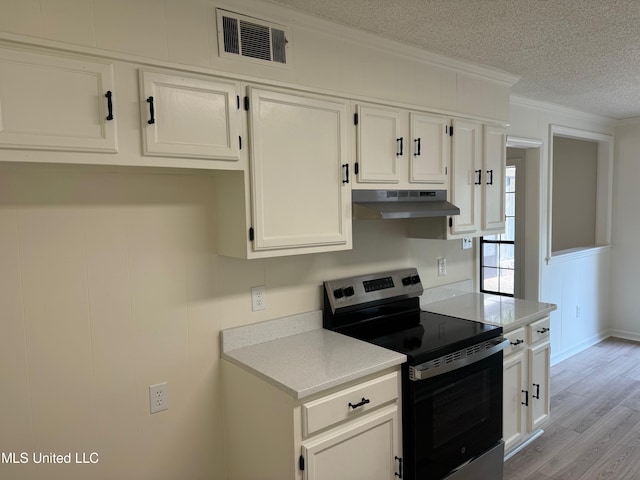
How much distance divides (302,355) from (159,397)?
64 centimetres

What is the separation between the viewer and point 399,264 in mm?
2828

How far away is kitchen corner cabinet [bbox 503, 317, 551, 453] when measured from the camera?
8.60 feet

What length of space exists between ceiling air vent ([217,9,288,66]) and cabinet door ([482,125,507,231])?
1508 millimetres

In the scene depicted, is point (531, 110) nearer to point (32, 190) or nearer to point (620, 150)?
point (620, 150)

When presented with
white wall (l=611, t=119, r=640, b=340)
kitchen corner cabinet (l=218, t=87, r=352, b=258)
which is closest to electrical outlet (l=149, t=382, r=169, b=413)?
kitchen corner cabinet (l=218, t=87, r=352, b=258)

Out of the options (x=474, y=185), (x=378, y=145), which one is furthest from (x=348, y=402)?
(x=474, y=185)

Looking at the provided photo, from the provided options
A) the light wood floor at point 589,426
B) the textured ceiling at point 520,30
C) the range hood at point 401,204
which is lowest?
the light wood floor at point 589,426

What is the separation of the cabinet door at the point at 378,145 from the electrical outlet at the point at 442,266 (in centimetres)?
97

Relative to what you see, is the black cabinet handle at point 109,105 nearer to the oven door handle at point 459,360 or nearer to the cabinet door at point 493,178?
the oven door handle at point 459,360

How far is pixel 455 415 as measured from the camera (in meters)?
2.17

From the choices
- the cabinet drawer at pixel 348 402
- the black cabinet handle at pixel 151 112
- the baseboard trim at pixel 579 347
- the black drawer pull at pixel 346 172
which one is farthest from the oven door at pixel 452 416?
the baseboard trim at pixel 579 347

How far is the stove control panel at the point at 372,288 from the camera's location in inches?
94.6

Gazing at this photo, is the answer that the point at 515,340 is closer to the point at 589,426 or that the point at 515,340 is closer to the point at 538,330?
the point at 538,330

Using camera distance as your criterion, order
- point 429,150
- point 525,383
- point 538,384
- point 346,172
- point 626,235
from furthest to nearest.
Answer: point 626,235, point 538,384, point 525,383, point 429,150, point 346,172
